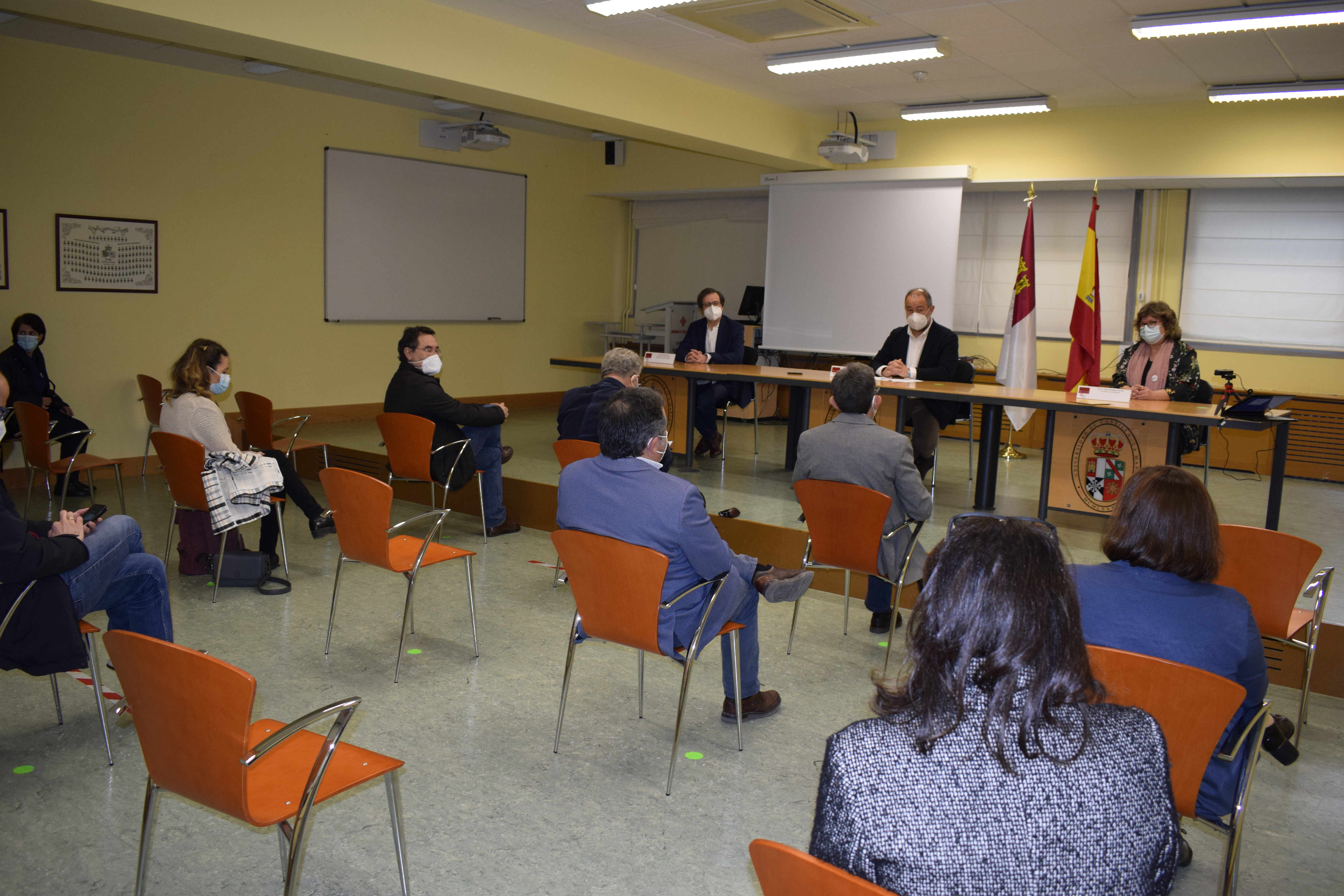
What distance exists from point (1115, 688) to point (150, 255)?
7.42 m

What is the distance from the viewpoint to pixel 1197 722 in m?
1.94

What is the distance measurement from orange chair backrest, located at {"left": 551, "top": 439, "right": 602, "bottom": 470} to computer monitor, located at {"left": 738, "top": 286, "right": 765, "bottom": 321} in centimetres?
563

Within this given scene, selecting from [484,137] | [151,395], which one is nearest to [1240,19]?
[484,137]

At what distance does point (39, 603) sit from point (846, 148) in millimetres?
7180

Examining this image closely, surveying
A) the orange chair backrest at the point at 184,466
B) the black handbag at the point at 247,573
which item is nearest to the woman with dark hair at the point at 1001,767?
the orange chair backrest at the point at 184,466

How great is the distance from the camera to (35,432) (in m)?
5.34

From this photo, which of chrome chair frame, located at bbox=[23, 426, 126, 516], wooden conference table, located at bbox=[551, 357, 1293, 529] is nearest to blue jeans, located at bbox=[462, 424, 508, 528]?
wooden conference table, located at bbox=[551, 357, 1293, 529]

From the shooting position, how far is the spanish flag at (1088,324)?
664 cm

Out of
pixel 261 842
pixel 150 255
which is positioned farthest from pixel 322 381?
pixel 261 842

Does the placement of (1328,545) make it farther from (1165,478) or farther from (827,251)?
(827,251)

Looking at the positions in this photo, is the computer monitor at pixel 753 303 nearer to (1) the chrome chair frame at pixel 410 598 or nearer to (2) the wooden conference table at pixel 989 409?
(2) the wooden conference table at pixel 989 409

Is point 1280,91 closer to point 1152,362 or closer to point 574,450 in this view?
point 1152,362

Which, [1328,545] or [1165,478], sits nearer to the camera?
[1165,478]

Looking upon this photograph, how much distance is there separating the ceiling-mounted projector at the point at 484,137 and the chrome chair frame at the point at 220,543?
15.8 feet
